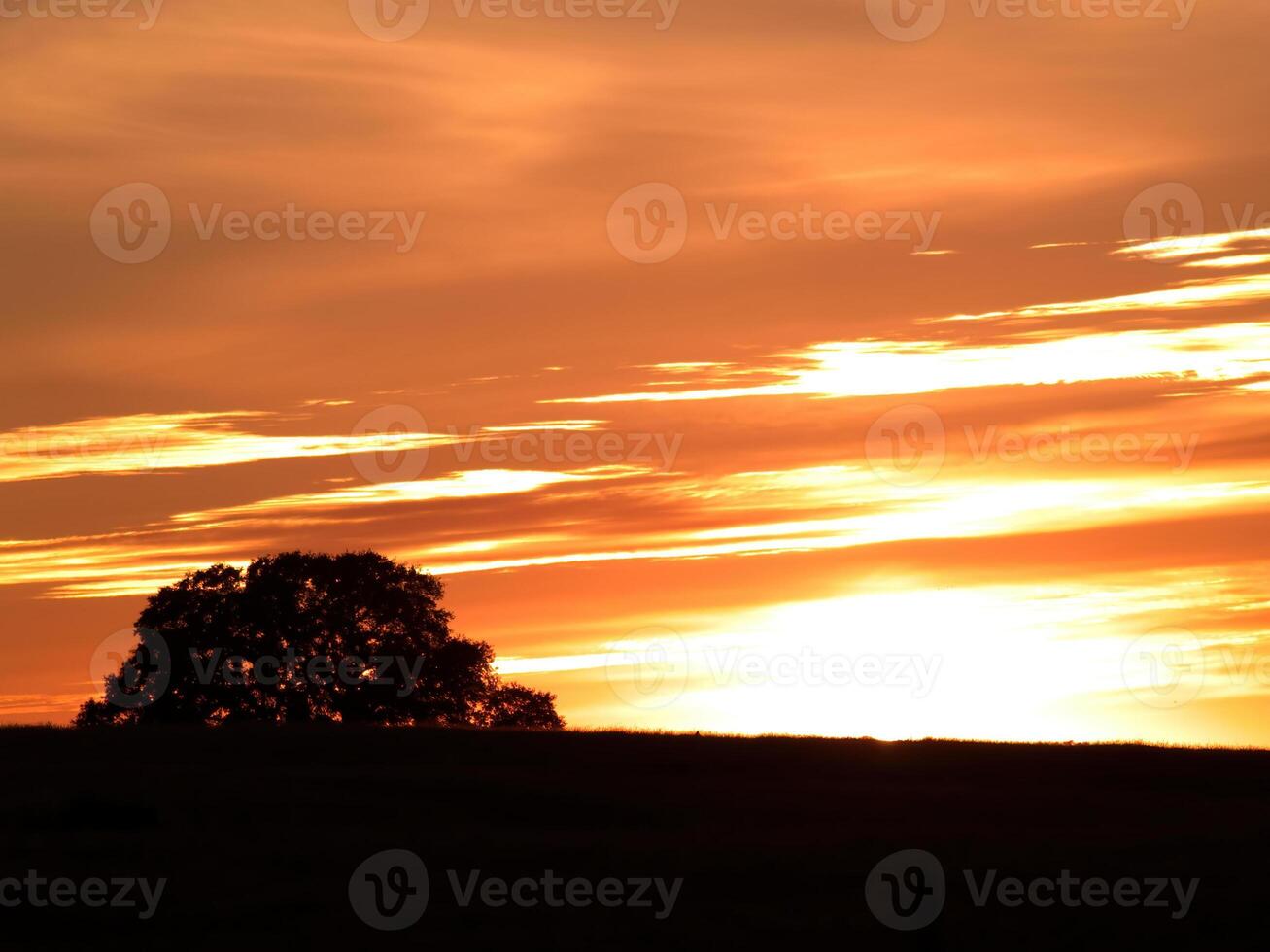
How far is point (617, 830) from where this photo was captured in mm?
33875

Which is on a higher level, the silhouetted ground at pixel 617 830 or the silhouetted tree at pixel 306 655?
the silhouetted tree at pixel 306 655

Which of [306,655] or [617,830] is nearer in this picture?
[617,830]

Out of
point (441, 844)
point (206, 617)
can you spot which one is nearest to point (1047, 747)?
point (441, 844)

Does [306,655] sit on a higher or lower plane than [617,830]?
higher

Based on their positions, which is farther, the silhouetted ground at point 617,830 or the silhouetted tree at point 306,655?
the silhouetted tree at point 306,655

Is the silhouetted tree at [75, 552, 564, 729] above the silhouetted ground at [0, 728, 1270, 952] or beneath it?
above

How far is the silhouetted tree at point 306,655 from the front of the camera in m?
63.4

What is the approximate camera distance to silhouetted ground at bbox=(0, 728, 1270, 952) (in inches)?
999

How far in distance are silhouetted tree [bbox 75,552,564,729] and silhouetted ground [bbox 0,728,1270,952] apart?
55.0 feet

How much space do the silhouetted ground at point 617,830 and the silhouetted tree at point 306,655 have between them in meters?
16.8

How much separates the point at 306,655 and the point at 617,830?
32.6 m

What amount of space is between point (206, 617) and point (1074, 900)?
45.1 meters

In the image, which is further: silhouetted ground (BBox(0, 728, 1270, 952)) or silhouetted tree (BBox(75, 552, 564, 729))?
silhouetted tree (BBox(75, 552, 564, 729))

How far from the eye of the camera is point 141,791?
3522 centimetres
